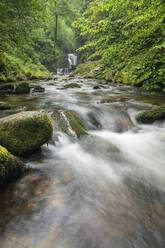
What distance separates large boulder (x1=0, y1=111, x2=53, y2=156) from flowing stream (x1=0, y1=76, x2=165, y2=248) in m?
0.30

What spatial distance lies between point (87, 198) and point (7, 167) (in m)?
1.15

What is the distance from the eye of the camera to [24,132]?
2.49m

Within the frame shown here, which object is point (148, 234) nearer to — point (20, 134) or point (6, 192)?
point (6, 192)

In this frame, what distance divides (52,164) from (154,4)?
15.8 feet

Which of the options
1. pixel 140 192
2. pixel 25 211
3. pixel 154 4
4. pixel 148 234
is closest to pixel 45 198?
pixel 25 211

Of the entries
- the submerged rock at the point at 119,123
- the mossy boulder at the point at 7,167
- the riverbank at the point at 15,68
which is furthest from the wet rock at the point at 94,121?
the mossy boulder at the point at 7,167

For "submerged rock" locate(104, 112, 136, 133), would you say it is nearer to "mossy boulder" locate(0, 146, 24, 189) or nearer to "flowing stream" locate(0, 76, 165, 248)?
"flowing stream" locate(0, 76, 165, 248)

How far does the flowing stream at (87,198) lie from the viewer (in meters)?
1.36

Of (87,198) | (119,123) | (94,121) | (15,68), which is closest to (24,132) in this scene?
(87,198)

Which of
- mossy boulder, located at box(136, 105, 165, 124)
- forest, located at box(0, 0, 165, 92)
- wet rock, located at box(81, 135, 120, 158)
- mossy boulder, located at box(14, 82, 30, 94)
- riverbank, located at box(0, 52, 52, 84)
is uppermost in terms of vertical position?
forest, located at box(0, 0, 165, 92)

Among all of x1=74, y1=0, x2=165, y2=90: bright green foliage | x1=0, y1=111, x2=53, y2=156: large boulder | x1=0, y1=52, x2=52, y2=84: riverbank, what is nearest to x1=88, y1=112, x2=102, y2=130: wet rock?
x1=74, y1=0, x2=165, y2=90: bright green foliage

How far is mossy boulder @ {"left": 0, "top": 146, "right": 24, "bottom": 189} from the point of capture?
1.81 m

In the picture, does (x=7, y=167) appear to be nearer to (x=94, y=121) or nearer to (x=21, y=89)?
(x=94, y=121)

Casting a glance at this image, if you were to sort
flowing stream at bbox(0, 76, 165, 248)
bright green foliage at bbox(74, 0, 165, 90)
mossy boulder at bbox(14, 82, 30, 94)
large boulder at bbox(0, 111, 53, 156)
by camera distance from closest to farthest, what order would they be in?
flowing stream at bbox(0, 76, 165, 248)
large boulder at bbox(0, 111, 53, 156)
bright green foliage at bbox(74, 0, 165, 90)
mossy boulder at bbox(14, 82, 30, 94)
